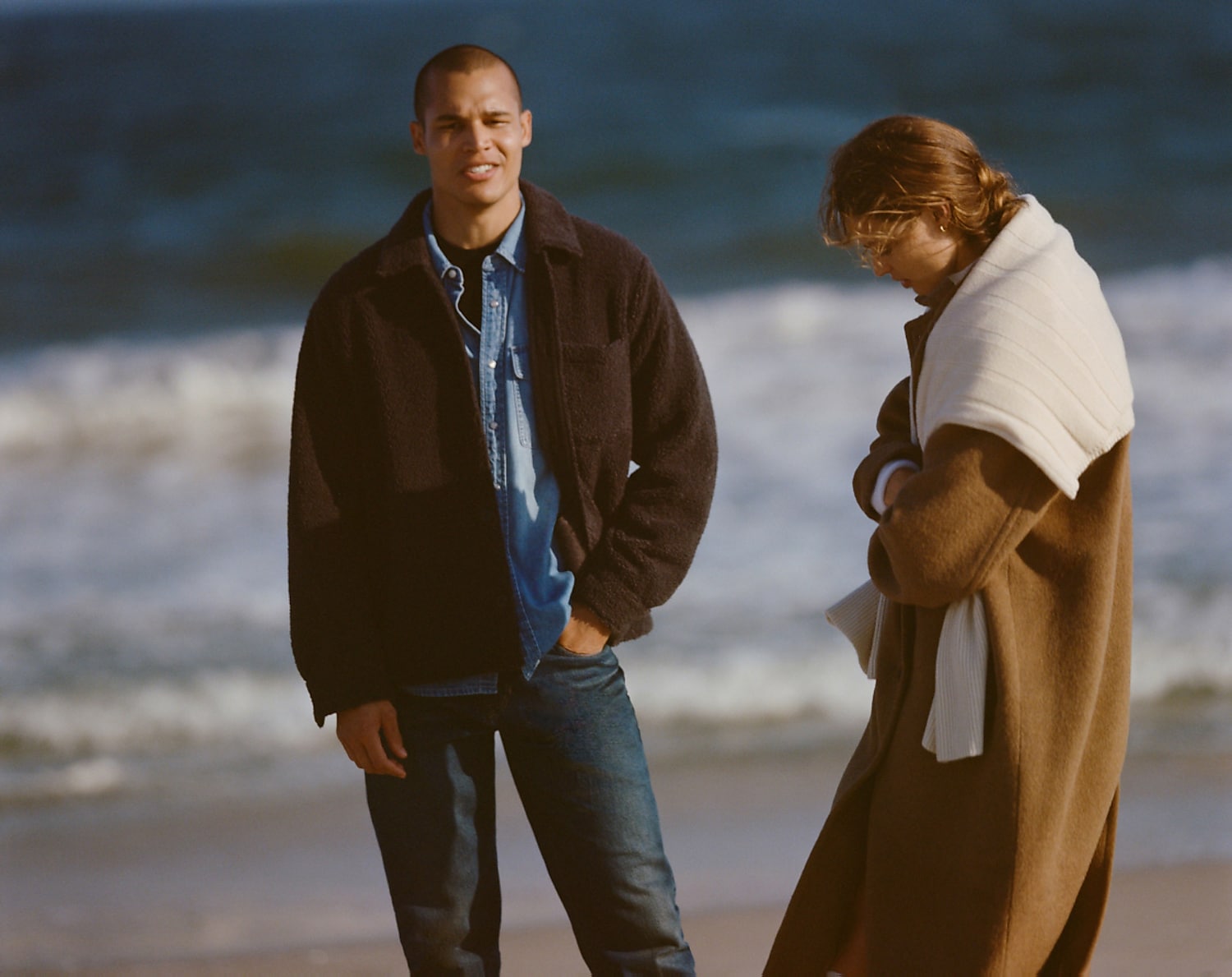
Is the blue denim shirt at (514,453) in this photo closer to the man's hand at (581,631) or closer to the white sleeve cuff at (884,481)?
the man's hand at (581,631)

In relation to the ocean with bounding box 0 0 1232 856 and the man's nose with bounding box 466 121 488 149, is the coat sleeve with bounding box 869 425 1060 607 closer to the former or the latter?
the man's nose with bounding box 466 121 488 149

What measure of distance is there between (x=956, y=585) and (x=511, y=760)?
69 centimetres

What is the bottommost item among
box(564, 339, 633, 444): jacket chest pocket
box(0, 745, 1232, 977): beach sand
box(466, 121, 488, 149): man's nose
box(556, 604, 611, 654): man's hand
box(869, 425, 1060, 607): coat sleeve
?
box(0, 745, 1232, 977): beach sand

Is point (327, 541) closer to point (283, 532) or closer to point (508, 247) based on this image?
point (508, 247)

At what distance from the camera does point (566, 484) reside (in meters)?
1.93

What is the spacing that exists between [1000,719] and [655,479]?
57 cm

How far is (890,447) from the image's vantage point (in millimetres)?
1755

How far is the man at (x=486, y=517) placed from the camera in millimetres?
1902

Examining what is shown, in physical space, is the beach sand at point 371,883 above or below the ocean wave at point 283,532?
below

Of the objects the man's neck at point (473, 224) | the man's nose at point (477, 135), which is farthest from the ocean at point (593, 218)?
the man's nose at point (477, 135)

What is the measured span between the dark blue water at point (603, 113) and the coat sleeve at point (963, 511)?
7.15 metres

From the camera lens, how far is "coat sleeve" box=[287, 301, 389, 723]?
1905 millimetres

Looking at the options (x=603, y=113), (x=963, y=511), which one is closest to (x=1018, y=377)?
(x=963, y=511)

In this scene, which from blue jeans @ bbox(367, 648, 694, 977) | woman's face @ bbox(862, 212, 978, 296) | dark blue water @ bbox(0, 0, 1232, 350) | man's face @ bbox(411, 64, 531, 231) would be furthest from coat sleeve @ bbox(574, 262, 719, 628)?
dark blue water @ bbox(0, 0, 1232, 350)
